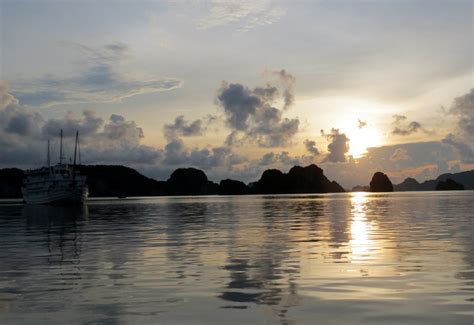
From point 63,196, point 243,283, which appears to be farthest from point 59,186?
point 243,283

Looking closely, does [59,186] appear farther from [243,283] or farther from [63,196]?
[243,283]

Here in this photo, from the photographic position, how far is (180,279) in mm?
20578

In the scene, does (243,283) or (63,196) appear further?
(63,196)

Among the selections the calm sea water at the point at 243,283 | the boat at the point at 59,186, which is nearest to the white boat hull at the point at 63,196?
the boat at the point at 59,186

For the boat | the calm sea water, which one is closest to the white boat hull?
the boat

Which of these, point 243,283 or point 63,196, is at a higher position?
point 63,196

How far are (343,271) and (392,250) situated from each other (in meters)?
8.38

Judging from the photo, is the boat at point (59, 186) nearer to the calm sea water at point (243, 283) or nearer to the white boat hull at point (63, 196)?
the white boat hull at point (63, 196)

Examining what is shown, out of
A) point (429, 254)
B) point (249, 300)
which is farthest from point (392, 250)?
point (249, 300)

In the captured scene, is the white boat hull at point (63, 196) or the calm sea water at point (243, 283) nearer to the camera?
the calm sea water at point (243, 283)

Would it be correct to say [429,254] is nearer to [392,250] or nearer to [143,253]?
[392,250]

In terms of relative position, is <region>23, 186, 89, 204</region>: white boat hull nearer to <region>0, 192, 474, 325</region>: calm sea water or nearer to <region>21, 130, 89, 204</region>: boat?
<region>21, 130, 89, 204</region>: boat

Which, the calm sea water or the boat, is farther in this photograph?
the boat

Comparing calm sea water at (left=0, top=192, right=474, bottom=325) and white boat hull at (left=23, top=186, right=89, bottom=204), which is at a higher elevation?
white boat hull at (left=23, top=186, right=89, bottom=204)
